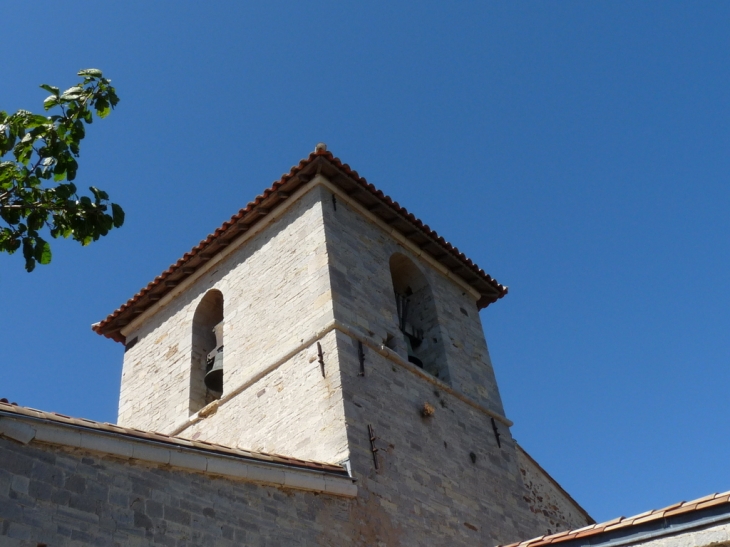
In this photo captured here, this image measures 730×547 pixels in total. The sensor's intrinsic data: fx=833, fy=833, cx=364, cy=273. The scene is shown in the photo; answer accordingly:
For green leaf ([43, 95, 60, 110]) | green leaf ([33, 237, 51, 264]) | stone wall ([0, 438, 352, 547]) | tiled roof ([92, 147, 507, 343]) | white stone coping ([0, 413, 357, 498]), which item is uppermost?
tiled roof ([92, 147, 507, 343])

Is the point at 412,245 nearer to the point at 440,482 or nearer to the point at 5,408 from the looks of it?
the point at 440,482

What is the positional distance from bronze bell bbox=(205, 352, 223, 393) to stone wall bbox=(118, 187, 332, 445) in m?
0.20

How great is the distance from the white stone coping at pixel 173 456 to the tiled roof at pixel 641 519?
185 centimetres

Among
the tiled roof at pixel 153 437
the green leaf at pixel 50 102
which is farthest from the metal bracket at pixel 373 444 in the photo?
the green leaf at pixel 50 102

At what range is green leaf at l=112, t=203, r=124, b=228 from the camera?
4.75 metres

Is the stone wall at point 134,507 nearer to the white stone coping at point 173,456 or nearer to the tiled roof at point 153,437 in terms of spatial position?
the white stone coping at point 173,456

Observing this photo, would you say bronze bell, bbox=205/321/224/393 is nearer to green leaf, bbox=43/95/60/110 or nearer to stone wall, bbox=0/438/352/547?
stone wall, bbox=0/438/352/547

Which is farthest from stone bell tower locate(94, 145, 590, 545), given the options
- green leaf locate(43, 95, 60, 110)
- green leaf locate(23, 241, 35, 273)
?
green leaf locate(43, 95, 60, 110)

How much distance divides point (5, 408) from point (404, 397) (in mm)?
4658

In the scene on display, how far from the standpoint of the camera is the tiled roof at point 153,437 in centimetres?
549

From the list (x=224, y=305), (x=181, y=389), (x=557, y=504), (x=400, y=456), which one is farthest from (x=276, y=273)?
(x=557, y=504)

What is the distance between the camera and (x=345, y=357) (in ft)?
28.4

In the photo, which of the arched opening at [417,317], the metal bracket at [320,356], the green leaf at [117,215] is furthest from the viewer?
the arched opening at [417,317]

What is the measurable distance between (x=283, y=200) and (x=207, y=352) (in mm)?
2225
